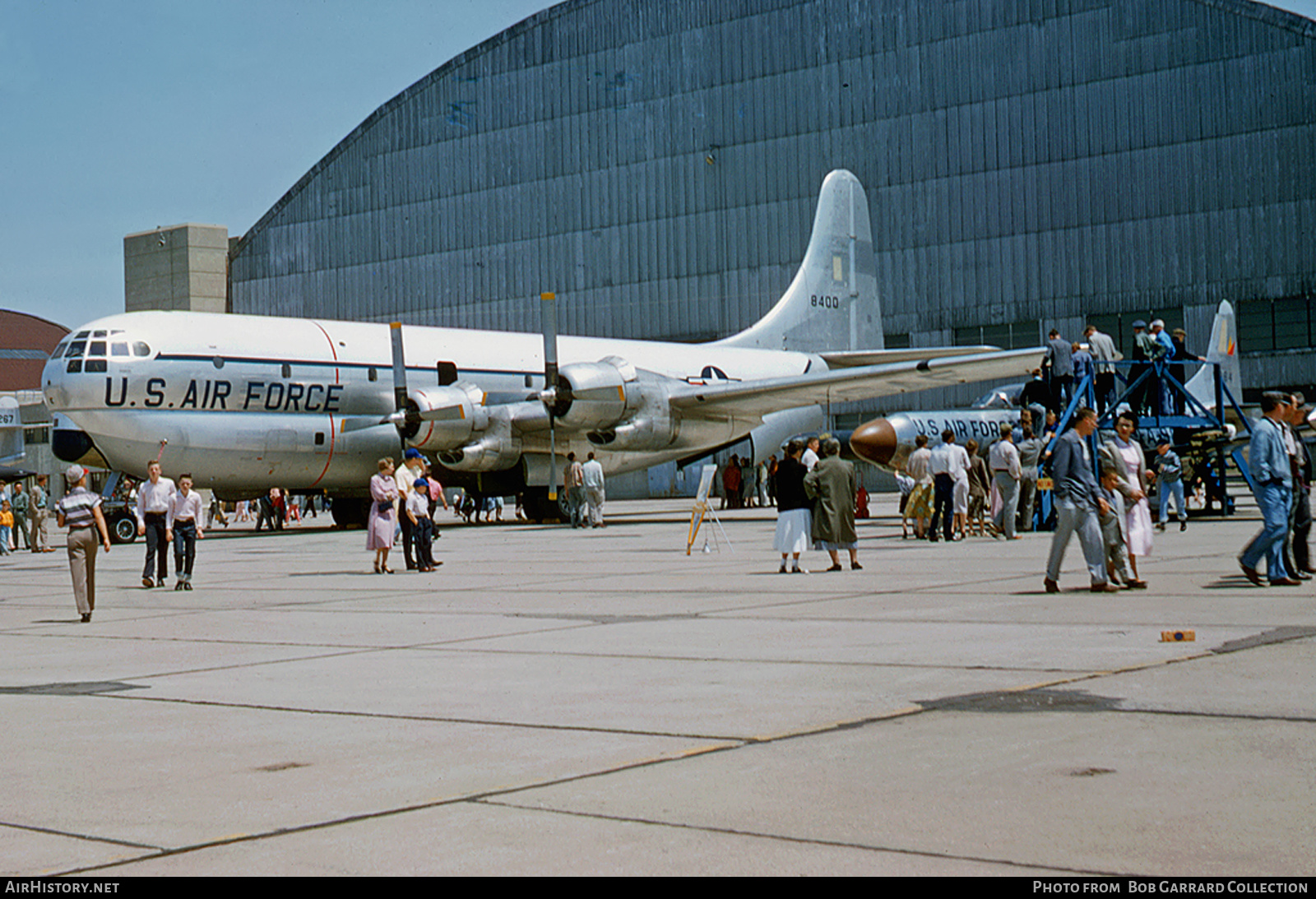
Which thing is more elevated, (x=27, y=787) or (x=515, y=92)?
(x=515, y=92)

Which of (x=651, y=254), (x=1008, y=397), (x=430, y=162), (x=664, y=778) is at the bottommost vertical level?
(x=664, y=778)

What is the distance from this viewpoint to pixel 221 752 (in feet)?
20.7

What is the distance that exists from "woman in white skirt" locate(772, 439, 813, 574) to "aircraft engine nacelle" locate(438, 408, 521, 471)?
1387cm

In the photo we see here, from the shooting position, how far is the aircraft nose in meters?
27.1

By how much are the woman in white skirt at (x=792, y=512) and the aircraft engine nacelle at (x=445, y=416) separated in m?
13.0

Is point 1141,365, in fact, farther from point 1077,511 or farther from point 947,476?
point 1077,511

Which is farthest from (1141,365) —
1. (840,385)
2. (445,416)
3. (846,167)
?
(846,167)

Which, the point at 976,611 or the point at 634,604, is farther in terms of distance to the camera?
the point at 634,604

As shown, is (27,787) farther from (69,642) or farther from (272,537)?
(272,537)

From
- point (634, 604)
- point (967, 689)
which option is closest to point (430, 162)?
point (634, 604)

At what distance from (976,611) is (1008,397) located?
72.4 feet

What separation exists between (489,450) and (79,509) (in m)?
16.8

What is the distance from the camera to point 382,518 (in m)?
18.4

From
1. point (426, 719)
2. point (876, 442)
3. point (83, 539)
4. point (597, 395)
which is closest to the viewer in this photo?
point (426, 719)
